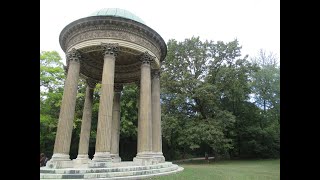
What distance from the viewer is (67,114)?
18719mm

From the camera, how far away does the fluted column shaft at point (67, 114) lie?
17859mm

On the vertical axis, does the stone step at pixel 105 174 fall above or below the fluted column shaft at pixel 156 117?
below

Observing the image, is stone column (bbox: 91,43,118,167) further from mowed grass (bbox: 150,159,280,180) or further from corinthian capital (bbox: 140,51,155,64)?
mowed grass (bbox: 150,159,280,180)

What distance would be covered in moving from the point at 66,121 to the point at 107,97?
3.73 m

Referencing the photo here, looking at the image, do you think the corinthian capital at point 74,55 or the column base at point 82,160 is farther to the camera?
the column base at point 82,160

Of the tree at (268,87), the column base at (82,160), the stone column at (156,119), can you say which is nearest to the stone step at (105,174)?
the stone column at (156,119)

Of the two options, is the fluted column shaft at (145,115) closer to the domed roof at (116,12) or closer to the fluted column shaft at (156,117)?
the fluted column shaft at (156,117)

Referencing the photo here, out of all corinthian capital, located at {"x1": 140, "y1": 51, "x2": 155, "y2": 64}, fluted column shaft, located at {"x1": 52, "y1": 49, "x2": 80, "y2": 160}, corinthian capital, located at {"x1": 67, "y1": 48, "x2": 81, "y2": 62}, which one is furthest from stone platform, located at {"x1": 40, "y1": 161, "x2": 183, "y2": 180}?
corinthian capital, located at {"x1": 140, "y1": 51, "x2": 155, "y2": 64}

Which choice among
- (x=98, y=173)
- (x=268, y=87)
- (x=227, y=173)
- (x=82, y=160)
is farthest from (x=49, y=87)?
(x=268, y=87)

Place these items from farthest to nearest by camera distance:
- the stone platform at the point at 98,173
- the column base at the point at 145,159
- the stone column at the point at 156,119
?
the stone column at the point at 156,119 < the column base at the point at 145,159 < the stone platform at the point at 98,173

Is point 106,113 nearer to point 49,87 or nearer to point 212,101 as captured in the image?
point 49,87
